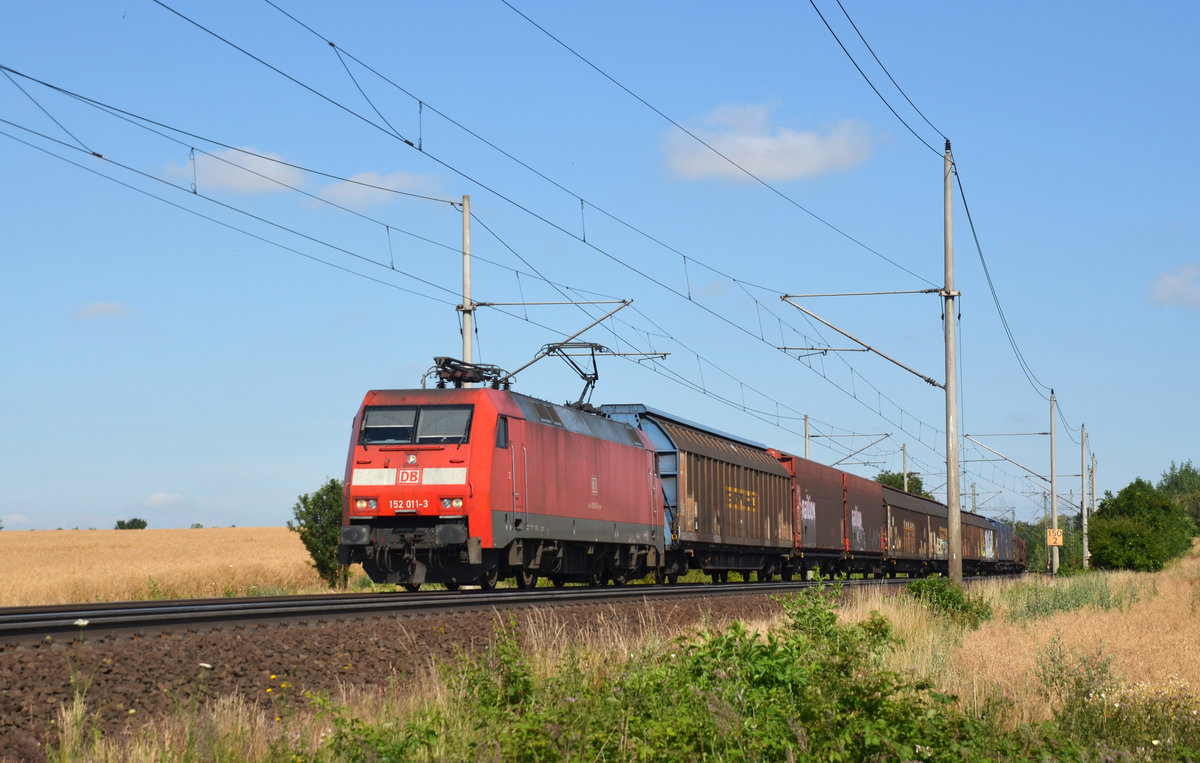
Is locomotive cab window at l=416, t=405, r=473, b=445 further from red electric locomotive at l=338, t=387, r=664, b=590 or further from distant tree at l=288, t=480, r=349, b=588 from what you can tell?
distant tree at l=288, t=480, r=349, b=588

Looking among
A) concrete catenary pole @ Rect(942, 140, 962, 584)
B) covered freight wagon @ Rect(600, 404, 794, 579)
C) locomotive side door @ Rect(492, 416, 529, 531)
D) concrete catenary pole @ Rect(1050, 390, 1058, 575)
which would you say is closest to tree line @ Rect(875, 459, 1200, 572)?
concrete catenary pole @ Rect(1050, 390, 1058, 575)

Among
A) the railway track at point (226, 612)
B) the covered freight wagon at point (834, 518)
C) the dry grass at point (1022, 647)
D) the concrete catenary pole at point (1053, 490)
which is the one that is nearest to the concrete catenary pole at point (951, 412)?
the dry grass at point (1022, 647)

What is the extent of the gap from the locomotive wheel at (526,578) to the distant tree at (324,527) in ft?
33.2

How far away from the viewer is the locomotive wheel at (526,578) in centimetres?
2096

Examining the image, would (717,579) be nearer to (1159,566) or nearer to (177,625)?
(177,625)

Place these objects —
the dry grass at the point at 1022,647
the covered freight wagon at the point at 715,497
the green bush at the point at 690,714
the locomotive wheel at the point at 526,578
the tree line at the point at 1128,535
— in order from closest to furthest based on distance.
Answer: the green bush at the point at 690,714
the dry grass at the point at 1022,647
the locomotive wheel at the point at 526,578
the covered freight wagon at the point at 715,497
the tree line at the point at 1128,535

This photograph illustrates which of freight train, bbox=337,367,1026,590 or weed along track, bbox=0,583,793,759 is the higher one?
freight train, bbox=337,367,1026,590

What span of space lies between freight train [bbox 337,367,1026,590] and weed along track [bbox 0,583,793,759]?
11.5 feet

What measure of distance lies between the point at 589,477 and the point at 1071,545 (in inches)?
2177

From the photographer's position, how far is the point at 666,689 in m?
8.48

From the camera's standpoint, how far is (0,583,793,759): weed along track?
25.2ft

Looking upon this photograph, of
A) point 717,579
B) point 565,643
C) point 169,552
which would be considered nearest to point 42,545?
point 169,552

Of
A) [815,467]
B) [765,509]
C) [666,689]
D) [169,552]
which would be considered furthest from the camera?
[169,552]

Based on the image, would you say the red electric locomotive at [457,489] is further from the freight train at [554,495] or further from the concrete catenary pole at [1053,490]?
the concrete catenary pole at [1053,490]
